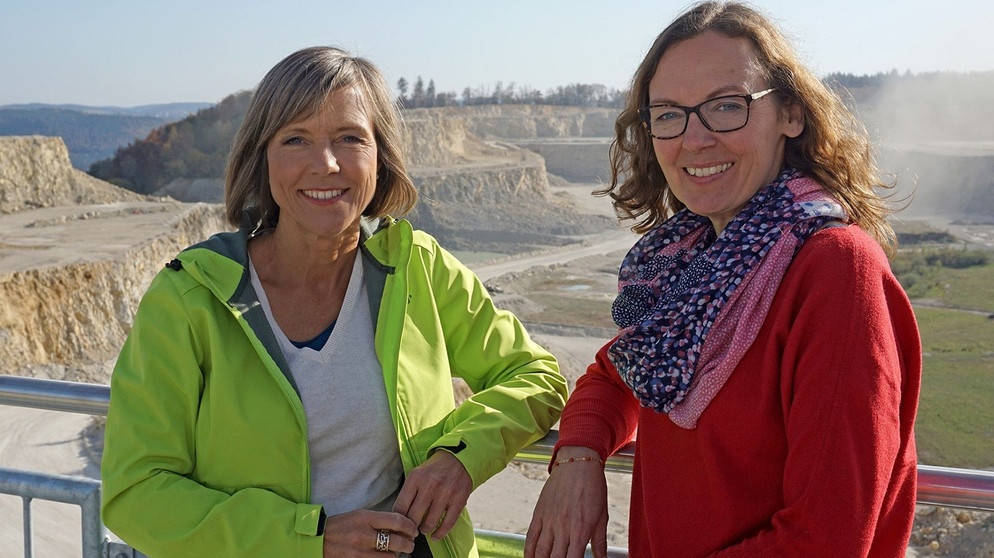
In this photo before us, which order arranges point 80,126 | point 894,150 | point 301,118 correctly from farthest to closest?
1. point 80,126
2. point 894,150
3. point 301,118

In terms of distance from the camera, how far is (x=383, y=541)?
2.01 m

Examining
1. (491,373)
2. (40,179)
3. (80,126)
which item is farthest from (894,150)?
(80,126)

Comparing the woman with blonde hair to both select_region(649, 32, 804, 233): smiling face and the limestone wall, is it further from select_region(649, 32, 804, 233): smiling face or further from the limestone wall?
the limestone wall

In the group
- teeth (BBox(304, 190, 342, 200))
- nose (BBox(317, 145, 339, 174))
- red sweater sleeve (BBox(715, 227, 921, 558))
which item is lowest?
red sweater sleeve (BBox(715, 227, 921, 558))

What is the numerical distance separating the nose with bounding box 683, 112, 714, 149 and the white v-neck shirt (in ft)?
3.16

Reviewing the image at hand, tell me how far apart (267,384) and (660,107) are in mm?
1121

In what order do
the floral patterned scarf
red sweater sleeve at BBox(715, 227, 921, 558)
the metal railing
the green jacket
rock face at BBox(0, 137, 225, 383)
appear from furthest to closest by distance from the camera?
rock face at BBox(0, 137, 225, 383), the metal railing, the green jacket, the floral patterned scarf, red sweater sleeve at BBox(715, 227, 921, 558)

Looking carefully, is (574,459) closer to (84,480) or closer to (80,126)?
(84,480)

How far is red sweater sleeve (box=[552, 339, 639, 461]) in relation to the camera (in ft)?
6.95

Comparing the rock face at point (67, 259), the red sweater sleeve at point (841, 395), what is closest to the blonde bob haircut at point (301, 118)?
the red sweater sleeve at point (841, 395)

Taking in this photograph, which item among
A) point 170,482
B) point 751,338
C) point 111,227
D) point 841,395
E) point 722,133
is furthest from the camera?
point 111,227

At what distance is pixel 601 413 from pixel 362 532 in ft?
2.08

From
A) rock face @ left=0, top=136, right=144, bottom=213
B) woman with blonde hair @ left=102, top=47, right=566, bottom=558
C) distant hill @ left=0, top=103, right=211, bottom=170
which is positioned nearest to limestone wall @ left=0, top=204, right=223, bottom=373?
rock face @ left=0, top=136, right=144, bottom=213

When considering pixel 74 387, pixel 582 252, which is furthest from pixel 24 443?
pixel 582 252
